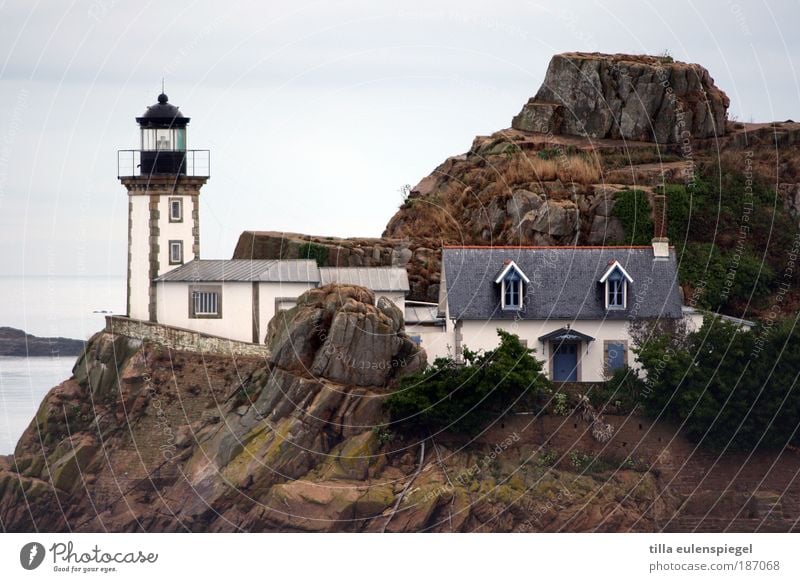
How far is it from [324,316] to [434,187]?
48.3 ft

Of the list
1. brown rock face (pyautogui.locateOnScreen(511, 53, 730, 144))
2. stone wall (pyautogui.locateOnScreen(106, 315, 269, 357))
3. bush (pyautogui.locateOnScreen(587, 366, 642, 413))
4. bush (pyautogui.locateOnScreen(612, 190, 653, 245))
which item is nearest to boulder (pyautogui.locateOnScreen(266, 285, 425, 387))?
stone wall (pyautogui.locateOnScreen(106, 315, 269, 357))

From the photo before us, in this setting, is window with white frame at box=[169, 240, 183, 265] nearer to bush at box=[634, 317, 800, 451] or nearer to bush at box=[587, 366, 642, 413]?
bush at box=[587, 366, 642, 413]

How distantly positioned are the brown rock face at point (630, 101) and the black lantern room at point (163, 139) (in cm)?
1473

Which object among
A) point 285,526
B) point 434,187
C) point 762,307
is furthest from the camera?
point 434,187

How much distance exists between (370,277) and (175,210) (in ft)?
23.1

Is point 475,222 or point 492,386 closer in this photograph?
point 492,386

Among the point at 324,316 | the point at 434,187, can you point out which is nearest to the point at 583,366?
the point at 324,316

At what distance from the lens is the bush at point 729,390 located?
2719 inches

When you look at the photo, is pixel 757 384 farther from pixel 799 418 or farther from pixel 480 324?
pixel 480 324

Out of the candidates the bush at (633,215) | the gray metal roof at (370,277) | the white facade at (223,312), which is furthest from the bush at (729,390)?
the white facade at (223,312)

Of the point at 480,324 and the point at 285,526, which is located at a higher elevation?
the point at 480,324

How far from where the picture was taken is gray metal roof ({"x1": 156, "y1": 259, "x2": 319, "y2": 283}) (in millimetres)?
72562

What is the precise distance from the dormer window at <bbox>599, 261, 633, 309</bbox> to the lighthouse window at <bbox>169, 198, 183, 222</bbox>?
552 inches

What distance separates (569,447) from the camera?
228 ft
